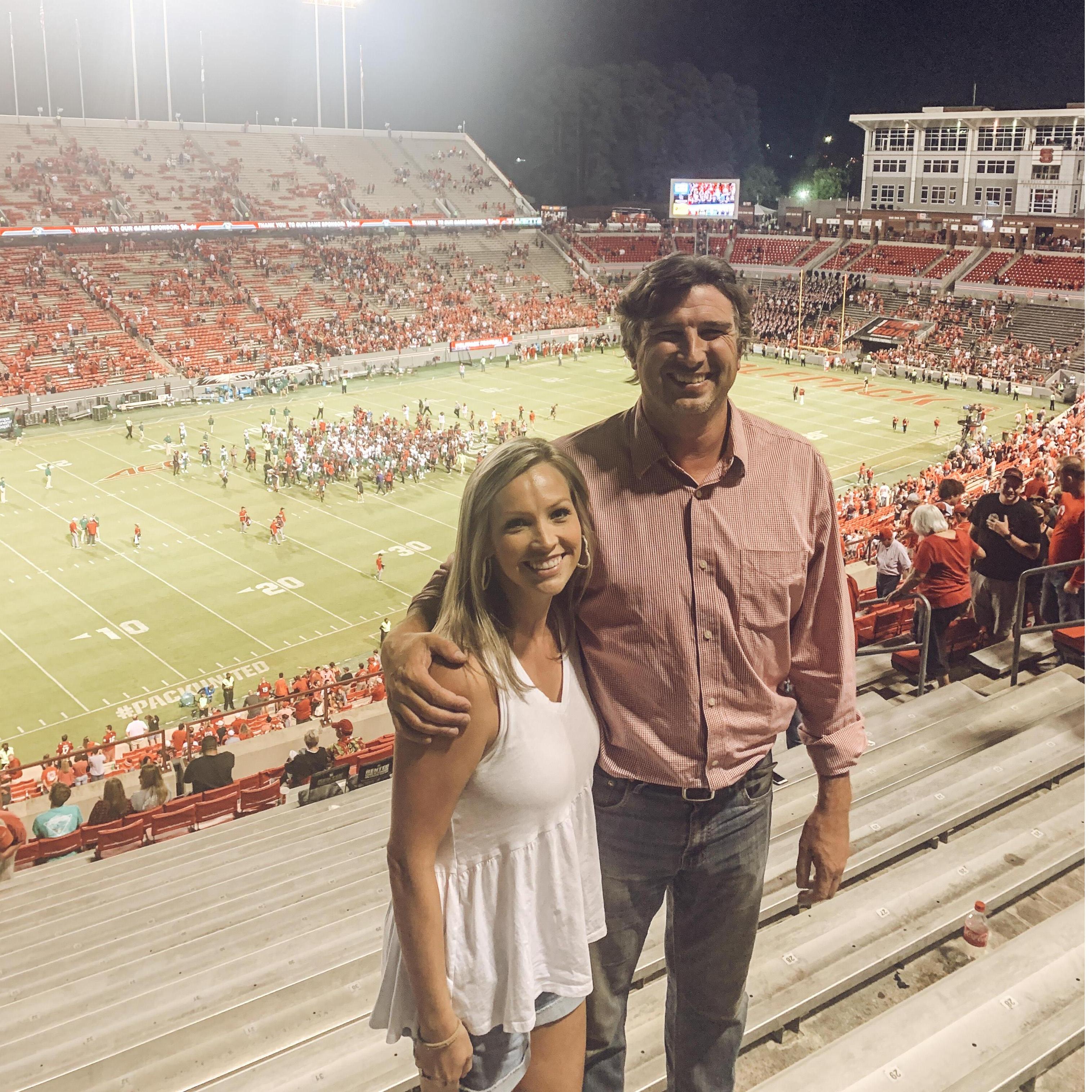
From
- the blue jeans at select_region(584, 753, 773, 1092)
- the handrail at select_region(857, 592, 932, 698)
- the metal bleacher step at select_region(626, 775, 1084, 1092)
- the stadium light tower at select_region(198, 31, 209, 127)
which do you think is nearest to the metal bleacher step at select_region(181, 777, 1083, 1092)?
the metal bleacher step at select_region(626, 775, 1084, 1092)

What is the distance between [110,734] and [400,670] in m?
14.5

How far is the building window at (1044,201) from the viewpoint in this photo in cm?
6875

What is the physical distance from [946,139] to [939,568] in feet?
254

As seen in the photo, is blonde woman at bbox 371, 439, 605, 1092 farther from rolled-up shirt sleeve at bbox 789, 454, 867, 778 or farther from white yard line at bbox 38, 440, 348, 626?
white yard line at bbox 38, 440, 348, 626

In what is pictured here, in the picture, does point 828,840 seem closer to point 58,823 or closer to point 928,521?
point 928,521

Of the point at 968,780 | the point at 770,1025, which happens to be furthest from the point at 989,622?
the point at 770,1025

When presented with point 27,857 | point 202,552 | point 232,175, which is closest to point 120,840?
point 27,857

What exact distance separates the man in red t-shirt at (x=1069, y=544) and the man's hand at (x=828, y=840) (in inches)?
208

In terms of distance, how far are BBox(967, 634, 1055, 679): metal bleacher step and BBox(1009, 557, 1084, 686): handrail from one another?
3.8 inches

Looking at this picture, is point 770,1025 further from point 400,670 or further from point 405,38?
point 405,38

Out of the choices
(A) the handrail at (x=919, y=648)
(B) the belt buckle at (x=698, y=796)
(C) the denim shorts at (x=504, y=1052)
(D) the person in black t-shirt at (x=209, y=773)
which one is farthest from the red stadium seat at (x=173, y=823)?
(B) the belt buckle at (x=698, y=796)

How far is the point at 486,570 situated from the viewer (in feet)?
8.41

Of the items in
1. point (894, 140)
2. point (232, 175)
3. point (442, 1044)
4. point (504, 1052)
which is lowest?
point (504, 1052)

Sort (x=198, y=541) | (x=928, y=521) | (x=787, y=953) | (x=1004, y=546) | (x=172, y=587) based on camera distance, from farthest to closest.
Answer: (x=198, y=541) → (x=172, y=587) → (x=1004, y=546) → (x=928, y=521) → (x=787, y=953)
